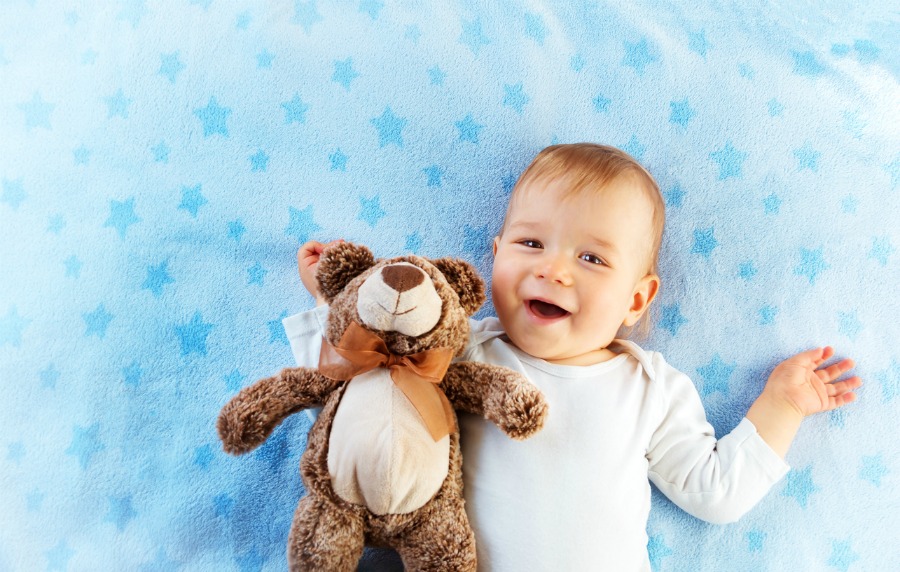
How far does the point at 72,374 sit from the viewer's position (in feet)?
4.22

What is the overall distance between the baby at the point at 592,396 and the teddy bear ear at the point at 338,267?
0.75ft

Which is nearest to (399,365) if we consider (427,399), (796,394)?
(427,399)

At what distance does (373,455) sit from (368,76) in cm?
81

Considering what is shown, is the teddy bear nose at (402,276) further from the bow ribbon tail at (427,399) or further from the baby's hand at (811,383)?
the baby's hand at (811,383)

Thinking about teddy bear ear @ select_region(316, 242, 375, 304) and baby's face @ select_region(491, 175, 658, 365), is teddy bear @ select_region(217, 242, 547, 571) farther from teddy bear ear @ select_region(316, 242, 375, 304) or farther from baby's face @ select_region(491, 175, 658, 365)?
baby's face @ select_region(491, 175, 658, 365)

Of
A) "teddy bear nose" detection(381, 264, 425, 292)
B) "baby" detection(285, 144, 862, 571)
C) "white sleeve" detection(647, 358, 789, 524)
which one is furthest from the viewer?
"white sleeve" detection(647, 358, 789, 524)

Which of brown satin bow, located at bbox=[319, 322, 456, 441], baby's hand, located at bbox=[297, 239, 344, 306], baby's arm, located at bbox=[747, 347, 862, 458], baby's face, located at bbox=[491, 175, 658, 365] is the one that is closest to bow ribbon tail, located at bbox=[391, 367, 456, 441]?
brown satin bow, located at bbox=[319, 322, 456, 441]

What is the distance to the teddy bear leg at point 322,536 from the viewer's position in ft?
3.26

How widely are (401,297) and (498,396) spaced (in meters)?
0.24

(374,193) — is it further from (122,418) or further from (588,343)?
(122,418)

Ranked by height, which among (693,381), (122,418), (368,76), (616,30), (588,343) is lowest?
(122,418)

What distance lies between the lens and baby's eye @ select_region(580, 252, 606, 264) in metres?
1.19

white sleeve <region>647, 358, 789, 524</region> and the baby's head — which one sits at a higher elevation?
the baby's head

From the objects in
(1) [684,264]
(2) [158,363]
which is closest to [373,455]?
(2) [158,363]
